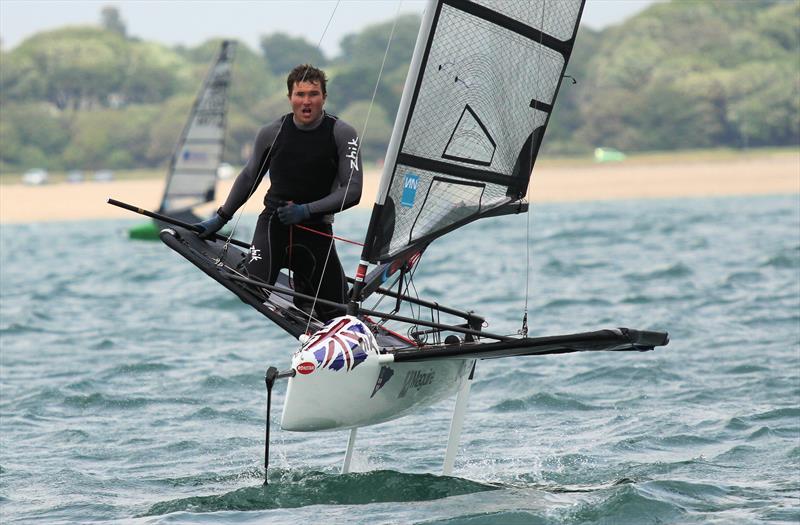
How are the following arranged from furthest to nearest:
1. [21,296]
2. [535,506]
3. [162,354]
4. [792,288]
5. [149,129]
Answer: [149,129], [21,296], [792,288], [162,354], [535,506]

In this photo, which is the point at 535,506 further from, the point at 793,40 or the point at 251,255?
the point at 793,40

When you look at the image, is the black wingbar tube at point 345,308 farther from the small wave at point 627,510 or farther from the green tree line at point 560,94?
the green tree line at point 560,94

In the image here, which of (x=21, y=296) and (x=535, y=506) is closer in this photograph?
(x=535, y=506)

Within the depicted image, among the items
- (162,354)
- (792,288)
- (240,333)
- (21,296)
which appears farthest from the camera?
(21,296)

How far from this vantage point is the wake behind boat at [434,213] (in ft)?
19.6

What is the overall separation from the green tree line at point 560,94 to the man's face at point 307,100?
56.0m

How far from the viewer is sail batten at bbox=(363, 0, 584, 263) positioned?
633cm

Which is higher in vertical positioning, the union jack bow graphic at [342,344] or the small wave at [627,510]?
the union jack bow graphic at [342,344]

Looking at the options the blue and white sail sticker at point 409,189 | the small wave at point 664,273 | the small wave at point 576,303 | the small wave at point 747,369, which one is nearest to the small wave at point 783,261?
the small wave at point 664,273

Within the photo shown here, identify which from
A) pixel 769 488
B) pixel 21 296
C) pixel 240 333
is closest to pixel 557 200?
pixel 21 296

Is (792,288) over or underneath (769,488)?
over

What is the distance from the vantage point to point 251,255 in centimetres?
669

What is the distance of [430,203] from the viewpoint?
6629mm

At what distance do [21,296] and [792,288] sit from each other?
34.9 ft
